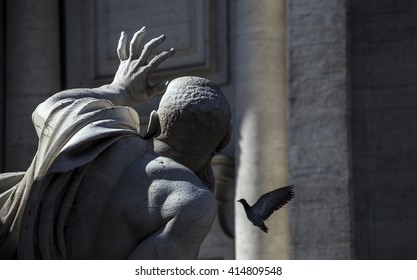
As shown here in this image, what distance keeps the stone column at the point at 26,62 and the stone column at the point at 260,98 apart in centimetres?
237

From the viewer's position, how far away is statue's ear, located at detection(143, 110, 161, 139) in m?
5.74

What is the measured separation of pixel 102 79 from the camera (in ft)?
59.0

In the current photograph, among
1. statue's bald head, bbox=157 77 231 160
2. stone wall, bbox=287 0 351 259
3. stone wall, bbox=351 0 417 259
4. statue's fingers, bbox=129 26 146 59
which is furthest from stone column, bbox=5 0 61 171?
statue's bald head, bbox=157 77 231 160

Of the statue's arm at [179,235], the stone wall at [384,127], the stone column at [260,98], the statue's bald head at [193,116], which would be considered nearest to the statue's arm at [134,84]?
the statue's bald head at [193,116]

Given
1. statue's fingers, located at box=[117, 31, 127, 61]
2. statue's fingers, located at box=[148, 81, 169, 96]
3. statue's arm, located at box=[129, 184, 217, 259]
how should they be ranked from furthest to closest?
statue's fingers, located at box=[117, 31, 127, 61] → statue's fingers, located at box=[148, 81, 169, 96] → statue's arm, located at box=[129, 184, 217, 259]

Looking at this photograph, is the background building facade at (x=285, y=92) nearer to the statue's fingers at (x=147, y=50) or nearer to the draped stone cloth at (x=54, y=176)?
the statue's fingers at (x=147, y=50)

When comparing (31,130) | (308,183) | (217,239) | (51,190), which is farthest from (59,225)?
(31,130)

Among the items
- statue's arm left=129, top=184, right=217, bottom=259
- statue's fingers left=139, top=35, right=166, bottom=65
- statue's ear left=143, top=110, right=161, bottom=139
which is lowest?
statue's arm left=129, top=184, right=217, bottom=259

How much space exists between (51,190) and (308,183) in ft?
28.9

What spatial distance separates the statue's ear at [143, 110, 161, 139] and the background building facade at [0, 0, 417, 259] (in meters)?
8.30

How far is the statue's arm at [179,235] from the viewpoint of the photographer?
5.48 m

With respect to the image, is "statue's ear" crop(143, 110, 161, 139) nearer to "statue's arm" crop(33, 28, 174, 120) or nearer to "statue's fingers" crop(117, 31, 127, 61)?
"statue's arm" crop(33, 28, 174, 120)

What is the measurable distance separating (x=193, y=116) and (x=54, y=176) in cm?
46
